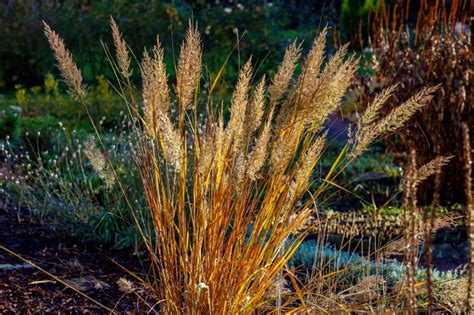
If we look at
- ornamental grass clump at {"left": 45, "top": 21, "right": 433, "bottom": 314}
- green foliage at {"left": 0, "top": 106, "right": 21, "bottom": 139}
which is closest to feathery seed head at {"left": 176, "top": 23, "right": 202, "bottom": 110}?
ornamental grass clump at {"left": 45, "top": 21, "right": 433, "bottom": 314}

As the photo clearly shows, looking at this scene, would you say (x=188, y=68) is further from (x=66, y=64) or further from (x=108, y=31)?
(x=108, y=31)

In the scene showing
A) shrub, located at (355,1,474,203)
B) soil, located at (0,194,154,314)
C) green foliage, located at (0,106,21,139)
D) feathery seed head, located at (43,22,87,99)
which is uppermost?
feathery seed head, located at (43,22,87,99)

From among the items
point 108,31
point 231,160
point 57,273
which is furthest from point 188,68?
point 108,31

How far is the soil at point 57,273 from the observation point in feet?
12.7

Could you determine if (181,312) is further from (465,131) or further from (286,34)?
(286,34)

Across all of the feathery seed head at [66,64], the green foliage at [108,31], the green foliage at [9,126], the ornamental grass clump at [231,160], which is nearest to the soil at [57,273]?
the ornamental grass clump at [231,160]

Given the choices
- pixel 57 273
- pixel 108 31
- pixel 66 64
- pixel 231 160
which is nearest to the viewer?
pixel 66 64

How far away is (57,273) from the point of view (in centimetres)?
432

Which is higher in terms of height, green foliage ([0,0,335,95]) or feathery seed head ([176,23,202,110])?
feathery seed head ([176,23,202,110])

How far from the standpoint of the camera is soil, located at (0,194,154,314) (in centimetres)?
387

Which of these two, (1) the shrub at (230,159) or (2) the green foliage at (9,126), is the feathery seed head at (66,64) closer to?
(1) the shrub at (230,159)

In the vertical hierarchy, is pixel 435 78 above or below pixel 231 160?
below

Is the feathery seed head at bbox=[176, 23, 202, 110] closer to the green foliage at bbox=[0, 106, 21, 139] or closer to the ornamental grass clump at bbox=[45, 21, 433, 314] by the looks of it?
the ornamental grass clump at bbox=[45, 21, 433, 314]

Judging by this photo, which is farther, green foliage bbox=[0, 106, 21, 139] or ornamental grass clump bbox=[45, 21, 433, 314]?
green foliage bbox=[0, 106, 21, 139]
